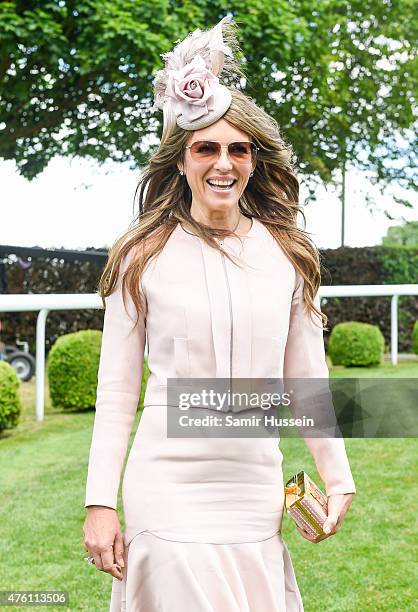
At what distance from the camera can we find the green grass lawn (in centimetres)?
318

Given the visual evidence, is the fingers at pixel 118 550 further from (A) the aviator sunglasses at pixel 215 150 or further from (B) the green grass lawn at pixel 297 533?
(B) the green grass lawn at pixel 297 533

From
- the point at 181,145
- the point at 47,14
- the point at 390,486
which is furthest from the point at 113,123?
the point at 181,145

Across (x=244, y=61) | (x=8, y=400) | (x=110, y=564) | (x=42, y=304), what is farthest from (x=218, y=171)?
(x=244, y=61)

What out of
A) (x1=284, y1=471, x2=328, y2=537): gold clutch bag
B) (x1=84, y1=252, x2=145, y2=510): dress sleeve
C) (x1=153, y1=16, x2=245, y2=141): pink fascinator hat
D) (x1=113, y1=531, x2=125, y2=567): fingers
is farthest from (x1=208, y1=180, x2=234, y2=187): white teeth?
(x1=113, y1=531, x2=125, y2=567): fingers

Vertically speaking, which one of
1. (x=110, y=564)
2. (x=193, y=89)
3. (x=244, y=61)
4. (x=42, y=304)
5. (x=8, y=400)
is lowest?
(x=8, y=400)

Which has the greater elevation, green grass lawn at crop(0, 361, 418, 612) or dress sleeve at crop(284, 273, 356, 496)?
dress sleeve at crop(284, 273, 356, 496)

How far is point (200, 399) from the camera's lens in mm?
1540

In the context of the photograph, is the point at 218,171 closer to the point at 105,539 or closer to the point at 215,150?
the point at 215,150

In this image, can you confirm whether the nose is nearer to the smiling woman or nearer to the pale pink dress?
the smiling woman

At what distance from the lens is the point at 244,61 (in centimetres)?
1034

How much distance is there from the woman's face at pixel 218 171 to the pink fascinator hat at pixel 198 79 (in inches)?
1.0

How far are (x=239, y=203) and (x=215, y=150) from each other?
20cm

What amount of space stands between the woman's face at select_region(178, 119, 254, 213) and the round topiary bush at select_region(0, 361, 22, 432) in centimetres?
483

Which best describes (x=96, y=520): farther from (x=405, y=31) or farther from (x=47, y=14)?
(x=405, y=31)
